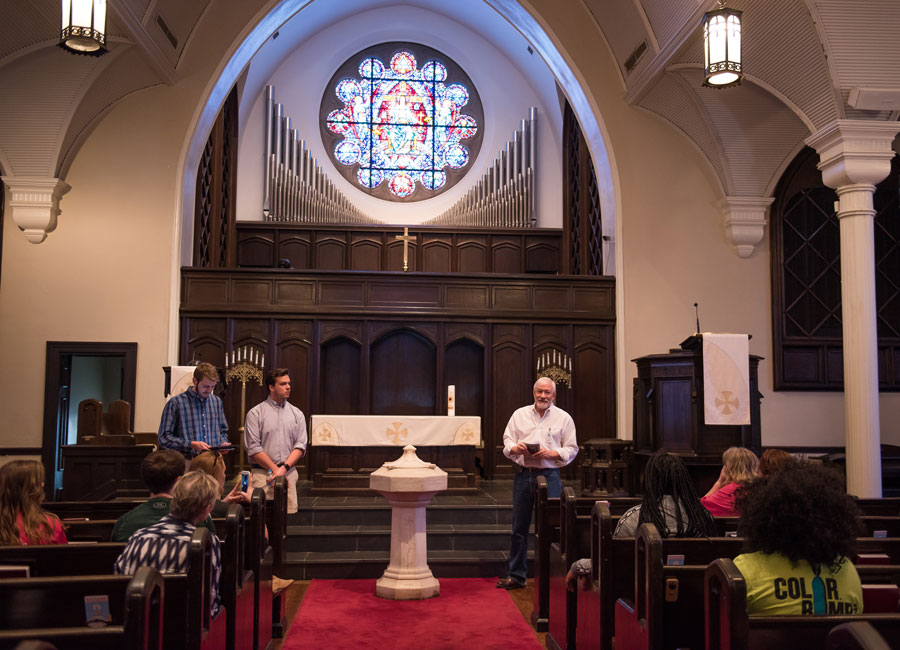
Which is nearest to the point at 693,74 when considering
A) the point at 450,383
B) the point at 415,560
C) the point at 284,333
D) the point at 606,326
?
the point at 606,326

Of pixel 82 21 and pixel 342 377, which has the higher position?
pixel 82 21

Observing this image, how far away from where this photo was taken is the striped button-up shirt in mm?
6328

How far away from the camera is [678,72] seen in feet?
33.2

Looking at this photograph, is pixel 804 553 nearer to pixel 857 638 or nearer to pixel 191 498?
pixel 857 638

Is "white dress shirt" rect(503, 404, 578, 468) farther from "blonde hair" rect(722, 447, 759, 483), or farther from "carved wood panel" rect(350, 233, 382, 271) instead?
"carved wood panel" rect(350, 233, 382, 271)

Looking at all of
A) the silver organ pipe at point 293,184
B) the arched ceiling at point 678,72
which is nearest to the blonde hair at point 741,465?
the arched ceiling at point 678,72

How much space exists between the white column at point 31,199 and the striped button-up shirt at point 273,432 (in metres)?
5.31

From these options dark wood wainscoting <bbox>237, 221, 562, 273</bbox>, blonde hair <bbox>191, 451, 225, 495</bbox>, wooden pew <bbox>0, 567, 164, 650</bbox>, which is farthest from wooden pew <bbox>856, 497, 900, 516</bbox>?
dark wood wainscoting <bbox>237, 221, 562, 273</bbox>

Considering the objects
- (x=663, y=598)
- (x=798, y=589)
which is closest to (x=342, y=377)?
(x=663, y=598)

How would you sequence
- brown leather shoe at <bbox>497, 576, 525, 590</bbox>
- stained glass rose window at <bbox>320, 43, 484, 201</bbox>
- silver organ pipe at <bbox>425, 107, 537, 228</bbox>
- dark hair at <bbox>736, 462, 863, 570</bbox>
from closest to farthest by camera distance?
dark hair at <bbox>736, 462, 863, 570</bbox> → brown leather shoe at <bbox>497, 576, 525, 590</bbox> → silver organ pipe at <bbox>425, 107, 537, 228</bbox> → stained glass rose window at <bbox>320, 43, 484, 201</bbox>

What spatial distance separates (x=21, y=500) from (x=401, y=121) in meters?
12.8

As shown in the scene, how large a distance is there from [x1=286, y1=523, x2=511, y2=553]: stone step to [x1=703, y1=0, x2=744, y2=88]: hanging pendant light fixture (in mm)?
4192

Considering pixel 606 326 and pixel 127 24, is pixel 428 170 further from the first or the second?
pixel 127 24

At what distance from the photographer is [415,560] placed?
6.38 meters
